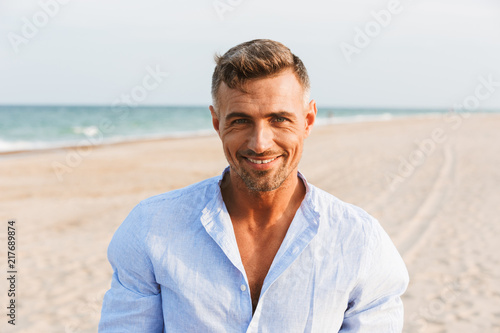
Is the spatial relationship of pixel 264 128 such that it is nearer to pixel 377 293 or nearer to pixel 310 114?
pixel 310 114

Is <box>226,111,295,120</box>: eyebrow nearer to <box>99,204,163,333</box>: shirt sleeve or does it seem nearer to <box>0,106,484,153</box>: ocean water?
<box>99,204,163,333</box>: shirt sleeve

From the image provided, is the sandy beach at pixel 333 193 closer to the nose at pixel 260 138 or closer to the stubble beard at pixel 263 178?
the stubble beard at pixel 263 178

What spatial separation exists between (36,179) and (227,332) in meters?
12.8

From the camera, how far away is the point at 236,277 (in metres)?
1.91

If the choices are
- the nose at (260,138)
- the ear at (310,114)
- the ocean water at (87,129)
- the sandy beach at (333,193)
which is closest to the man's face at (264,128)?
the nose at (260,138)

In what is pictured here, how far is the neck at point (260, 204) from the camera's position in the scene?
2098 millimetres

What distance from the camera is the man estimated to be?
74.1 inches

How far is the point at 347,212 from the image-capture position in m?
2.06

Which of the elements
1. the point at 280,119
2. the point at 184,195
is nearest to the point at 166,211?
the point at 184,195

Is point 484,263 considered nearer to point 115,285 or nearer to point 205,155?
point 115,285

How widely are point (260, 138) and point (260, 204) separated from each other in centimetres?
33

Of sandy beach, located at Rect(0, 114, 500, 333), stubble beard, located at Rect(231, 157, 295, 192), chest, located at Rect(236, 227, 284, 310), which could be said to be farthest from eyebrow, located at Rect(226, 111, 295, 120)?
sandy beach, located at Rect(0, 114, 500, 333)

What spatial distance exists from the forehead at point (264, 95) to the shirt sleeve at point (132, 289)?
2.05 feet

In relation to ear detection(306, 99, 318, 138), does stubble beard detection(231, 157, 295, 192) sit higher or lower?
lower
